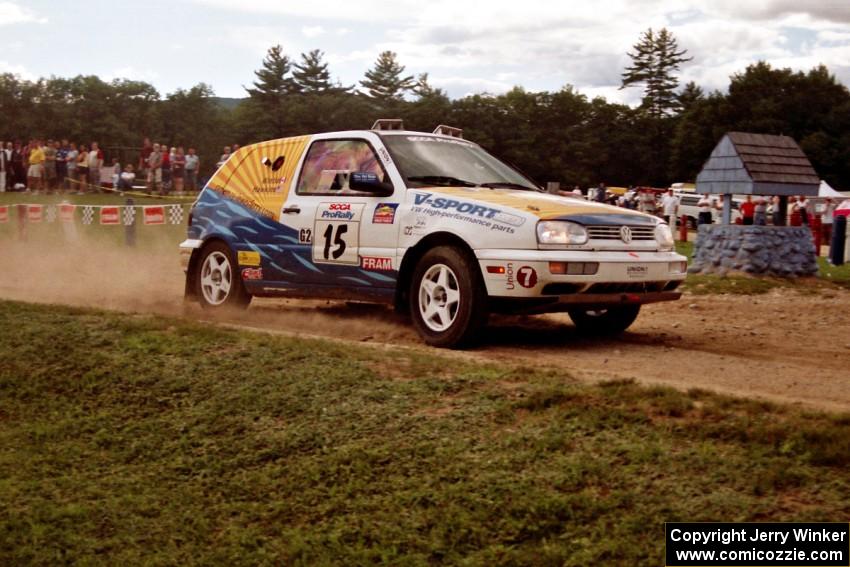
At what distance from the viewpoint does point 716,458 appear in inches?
182

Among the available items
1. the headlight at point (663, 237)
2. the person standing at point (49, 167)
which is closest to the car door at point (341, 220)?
the headlight at point (663, 237)

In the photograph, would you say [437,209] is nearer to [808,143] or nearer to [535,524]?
[535,524]

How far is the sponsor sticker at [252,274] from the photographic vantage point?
972 cm

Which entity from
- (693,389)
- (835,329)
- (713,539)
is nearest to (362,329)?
(693,389)

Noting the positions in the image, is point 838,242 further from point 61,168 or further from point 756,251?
point 61,168

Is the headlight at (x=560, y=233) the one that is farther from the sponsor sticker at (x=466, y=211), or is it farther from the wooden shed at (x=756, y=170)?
the wooden shed at (x=756, y=170)

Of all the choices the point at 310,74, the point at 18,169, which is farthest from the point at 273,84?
the point at 18,169

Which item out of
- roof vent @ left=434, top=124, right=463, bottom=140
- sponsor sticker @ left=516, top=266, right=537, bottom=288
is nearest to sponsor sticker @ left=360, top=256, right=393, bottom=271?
sponsor sticker @ left=516, top=266, right=537, bottom=288

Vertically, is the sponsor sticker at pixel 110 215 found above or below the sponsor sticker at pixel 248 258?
above

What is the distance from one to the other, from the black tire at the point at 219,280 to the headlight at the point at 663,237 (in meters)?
3.91

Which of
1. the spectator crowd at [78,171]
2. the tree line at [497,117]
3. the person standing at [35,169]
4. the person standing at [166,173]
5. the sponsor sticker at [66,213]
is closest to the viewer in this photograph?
the sponsor sticker at [66,213]

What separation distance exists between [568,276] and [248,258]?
3480 mm

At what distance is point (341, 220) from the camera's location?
892cm

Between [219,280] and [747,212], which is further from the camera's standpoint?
[747,212]
